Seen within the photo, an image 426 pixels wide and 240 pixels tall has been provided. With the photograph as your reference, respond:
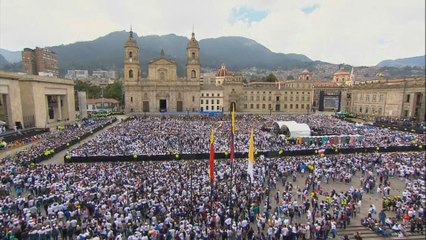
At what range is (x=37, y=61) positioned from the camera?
117688 mm

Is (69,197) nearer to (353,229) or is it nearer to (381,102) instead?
(353,229)

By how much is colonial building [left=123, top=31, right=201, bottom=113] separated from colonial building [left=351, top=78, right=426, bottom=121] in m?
40.3

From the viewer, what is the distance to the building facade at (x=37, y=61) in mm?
106375

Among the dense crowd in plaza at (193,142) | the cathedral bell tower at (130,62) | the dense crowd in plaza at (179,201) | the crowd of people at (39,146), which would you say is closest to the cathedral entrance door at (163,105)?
the cathedral bell tower at (130,62)

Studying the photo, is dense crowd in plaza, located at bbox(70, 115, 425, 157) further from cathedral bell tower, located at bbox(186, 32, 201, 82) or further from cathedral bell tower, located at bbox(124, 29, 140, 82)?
cathedral bell tower, located at bbox(186, 32, 201, 82)

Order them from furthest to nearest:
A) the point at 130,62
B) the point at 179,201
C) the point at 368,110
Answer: the point at 130,62 → the point at 368,110 → the point at 179,201

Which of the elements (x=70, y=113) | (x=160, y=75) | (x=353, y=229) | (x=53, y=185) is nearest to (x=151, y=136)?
(x=53, y=185)

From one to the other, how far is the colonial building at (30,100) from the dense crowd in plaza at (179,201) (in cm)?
1964

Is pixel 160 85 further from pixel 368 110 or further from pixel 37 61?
pixel 37 61

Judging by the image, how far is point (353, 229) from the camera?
44.5 ft

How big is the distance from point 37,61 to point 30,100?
93.4 m

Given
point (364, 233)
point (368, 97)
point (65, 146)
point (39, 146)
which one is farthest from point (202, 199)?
point (368, 97)

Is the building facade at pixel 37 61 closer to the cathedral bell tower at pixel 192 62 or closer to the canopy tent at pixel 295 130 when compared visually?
the cathedral bell tower at pixel 192 62

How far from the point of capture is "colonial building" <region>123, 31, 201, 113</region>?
226 ft
